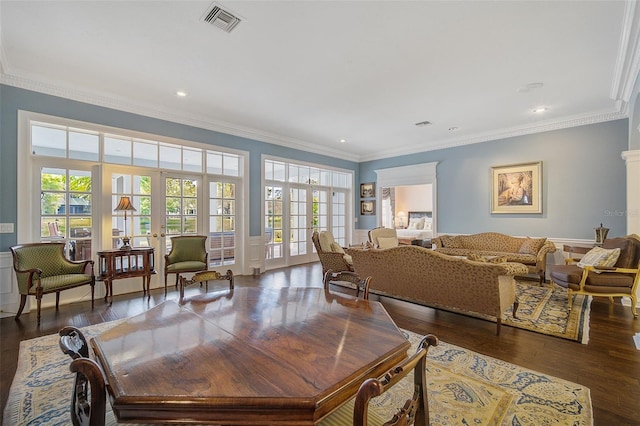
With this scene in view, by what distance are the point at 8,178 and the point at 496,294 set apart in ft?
18.4

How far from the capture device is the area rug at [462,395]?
1750 millimetres

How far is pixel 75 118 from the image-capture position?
3.96m

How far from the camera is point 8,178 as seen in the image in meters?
3.48

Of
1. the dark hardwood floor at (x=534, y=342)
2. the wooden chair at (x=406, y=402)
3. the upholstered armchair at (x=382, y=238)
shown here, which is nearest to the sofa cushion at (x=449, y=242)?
the upholstered armchair at (x=382, y=238)

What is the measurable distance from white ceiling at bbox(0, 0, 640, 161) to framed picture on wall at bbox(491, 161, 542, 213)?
0.93 m

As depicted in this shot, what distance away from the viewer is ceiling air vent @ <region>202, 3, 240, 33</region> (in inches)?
96.0

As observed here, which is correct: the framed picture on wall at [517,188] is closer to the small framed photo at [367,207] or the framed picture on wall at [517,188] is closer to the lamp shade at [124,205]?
the small framed photo at [367,207]

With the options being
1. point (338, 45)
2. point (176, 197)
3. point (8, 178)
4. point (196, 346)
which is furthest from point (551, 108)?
point (8, 178)

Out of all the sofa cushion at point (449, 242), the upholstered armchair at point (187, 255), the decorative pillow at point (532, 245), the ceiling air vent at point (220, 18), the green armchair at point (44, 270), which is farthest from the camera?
the sofa cushion at point (449, 242)

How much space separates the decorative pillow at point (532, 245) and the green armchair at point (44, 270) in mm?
6810

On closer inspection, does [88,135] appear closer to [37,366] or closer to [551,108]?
[37,366]

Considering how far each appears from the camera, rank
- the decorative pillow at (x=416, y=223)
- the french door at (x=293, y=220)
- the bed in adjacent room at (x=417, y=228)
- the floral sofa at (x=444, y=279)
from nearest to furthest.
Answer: the floral sofa at (x=444, y=279) < the french door at (x=293, y=220) < the bed in adjacent room at (x=417, y=228) < the decorative pillow at (x=416, y=223)

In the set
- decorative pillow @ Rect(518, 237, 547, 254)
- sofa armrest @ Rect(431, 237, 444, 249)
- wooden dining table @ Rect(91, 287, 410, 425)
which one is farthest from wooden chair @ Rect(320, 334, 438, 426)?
sofa armrest @ Rect(431, 237, 444, 249)

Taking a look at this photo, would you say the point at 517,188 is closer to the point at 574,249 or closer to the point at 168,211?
the point at 574,249
